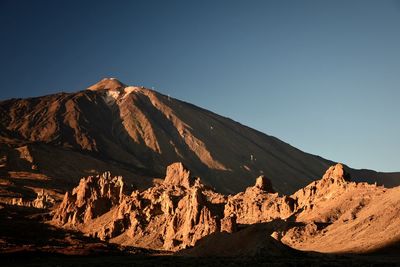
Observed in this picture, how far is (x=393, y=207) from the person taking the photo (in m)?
63.7

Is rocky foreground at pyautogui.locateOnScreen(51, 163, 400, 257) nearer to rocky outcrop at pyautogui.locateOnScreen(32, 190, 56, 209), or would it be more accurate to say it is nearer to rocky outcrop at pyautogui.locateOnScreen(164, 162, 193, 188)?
rocky outcrop at pyautogui.locateOnScreen(164, 162, 193, 188)

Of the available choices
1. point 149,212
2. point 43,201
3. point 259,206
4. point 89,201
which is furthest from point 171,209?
point 43,201

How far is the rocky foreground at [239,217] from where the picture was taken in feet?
193

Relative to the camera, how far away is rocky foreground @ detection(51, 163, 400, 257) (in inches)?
2317

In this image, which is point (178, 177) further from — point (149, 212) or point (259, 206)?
point (259, 206)

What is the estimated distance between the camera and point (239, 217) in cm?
8569

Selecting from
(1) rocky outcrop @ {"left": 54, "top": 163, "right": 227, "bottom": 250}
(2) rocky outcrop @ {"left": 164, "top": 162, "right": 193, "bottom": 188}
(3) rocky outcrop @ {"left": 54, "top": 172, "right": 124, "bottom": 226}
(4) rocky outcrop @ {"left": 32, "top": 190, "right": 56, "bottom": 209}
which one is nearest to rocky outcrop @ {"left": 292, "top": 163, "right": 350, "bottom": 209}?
(1) rocky outcrop @ {"left": 54, "top": 163, "right": 227, "bottom": 250}

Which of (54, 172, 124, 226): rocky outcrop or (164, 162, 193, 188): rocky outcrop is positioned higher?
(164, 162, 193, 188): rocky outcrop

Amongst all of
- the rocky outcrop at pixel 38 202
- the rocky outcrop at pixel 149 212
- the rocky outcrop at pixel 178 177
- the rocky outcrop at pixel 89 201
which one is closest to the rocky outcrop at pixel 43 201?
the rocky outcrop at pixel 38 202

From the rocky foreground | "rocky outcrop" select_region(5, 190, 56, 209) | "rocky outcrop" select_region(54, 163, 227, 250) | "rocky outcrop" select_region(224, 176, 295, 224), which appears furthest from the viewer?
"rocky outcrop" select_region(5, 190, 56, 209)

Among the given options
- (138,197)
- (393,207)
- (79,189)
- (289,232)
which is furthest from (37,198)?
(393,207)

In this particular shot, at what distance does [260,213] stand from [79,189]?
47692 mm

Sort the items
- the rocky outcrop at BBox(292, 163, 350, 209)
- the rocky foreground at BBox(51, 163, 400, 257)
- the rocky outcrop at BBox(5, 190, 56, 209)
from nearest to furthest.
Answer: the rocky foreground at BBox(51, 163, 400, 257) → the rocky outcrop at BBox(292, 163, 350, 209) → the rocky outcrop at BBox(5, 190, 56, 209)

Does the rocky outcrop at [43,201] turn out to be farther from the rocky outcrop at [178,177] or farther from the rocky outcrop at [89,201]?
the rocky outcrop at [178,177]
